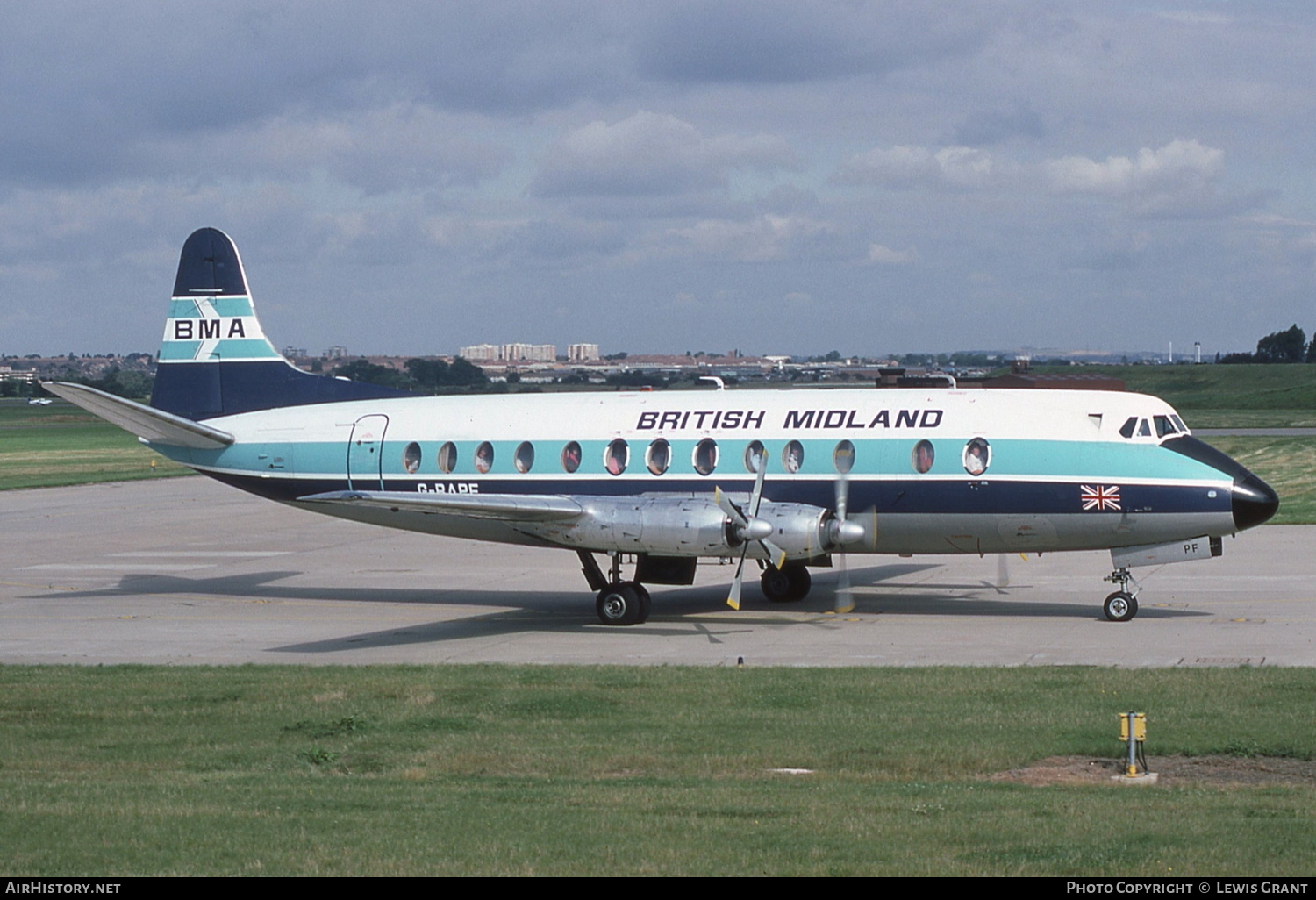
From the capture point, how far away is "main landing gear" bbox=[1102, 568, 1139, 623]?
24984 mm

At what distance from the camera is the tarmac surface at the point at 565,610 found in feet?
75.8

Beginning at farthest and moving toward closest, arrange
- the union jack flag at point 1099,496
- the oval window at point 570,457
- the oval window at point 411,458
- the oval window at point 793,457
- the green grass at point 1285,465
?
the green grass at point 1285,465 < the oval window at point 411,458 < the oval window at point 570,457 < the oval window at point 793,457 < the union jack flag at point 1099,496

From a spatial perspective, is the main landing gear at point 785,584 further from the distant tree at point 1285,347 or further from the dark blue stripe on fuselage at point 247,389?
the distant tree at point 1285,347

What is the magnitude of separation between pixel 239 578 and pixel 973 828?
25645 millimetres

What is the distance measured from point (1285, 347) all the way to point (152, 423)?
187 meters

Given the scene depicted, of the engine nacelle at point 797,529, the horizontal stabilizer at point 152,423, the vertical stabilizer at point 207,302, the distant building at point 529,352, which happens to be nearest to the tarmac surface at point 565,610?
the engine nacelle at point 797,529

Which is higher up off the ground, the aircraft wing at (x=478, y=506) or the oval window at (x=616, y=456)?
the oval window at (x=616, y=456)

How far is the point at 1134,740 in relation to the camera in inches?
565

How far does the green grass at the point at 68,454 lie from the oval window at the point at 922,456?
45.8m

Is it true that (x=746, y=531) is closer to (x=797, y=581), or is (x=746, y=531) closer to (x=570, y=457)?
(x=570, y=457)

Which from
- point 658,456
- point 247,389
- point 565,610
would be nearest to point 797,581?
point 658,456

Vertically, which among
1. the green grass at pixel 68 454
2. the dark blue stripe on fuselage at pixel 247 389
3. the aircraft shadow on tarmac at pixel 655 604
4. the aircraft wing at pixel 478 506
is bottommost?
Answer: the aircraft shadow on tarmac at pixel 655 604

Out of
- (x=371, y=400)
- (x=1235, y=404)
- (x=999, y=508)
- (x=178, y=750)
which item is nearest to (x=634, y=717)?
(x=178, y=750)
